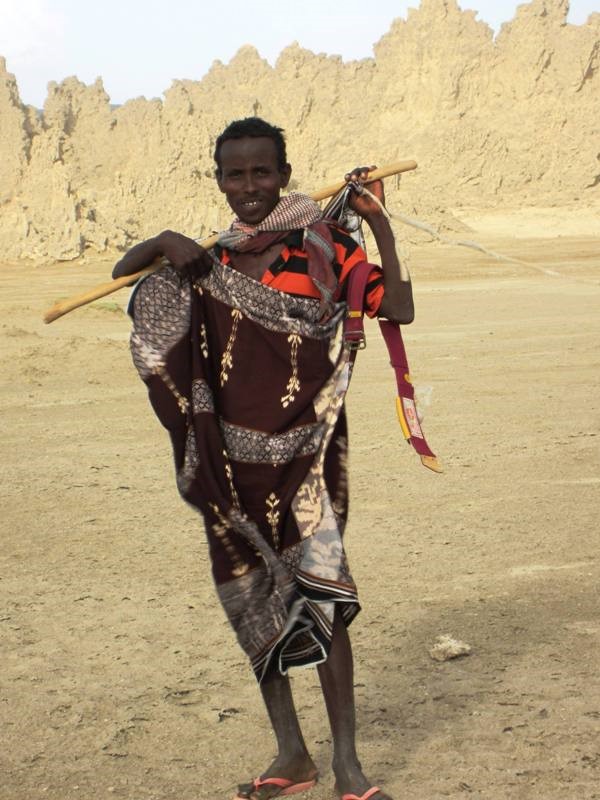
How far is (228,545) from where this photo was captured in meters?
2.87

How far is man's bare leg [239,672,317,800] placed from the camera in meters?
2.94

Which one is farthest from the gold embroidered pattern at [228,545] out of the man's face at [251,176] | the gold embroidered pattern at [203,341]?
the man's face at [251,176]

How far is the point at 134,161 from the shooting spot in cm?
2734

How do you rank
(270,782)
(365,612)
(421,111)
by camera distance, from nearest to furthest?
(270,782) < (365,612) < (421,111)

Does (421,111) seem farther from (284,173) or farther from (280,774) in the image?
(280,774)

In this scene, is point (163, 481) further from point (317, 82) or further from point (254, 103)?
point (317, 82)

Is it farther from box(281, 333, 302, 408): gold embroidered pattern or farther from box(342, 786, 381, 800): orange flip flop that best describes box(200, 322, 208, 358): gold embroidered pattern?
box(342, 786, 381, 800): orange flip flop

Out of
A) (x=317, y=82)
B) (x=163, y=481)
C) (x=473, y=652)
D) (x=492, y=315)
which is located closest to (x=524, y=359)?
(x=492, y=315)

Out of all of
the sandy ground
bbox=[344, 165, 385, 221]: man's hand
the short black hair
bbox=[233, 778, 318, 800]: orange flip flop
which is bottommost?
the sandy ground

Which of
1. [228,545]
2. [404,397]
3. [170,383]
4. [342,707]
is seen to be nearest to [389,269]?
[404,397]

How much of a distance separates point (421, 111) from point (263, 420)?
37.7 m

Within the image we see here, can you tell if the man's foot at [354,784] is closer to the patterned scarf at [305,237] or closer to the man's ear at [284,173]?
the patterned scarf at [305,237]

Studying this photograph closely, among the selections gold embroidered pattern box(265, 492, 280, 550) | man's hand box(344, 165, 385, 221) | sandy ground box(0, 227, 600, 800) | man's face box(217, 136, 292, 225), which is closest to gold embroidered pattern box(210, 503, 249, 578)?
gold embroidered pattern box(265, 492, 280, 550)

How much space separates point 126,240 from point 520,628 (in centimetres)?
2016
